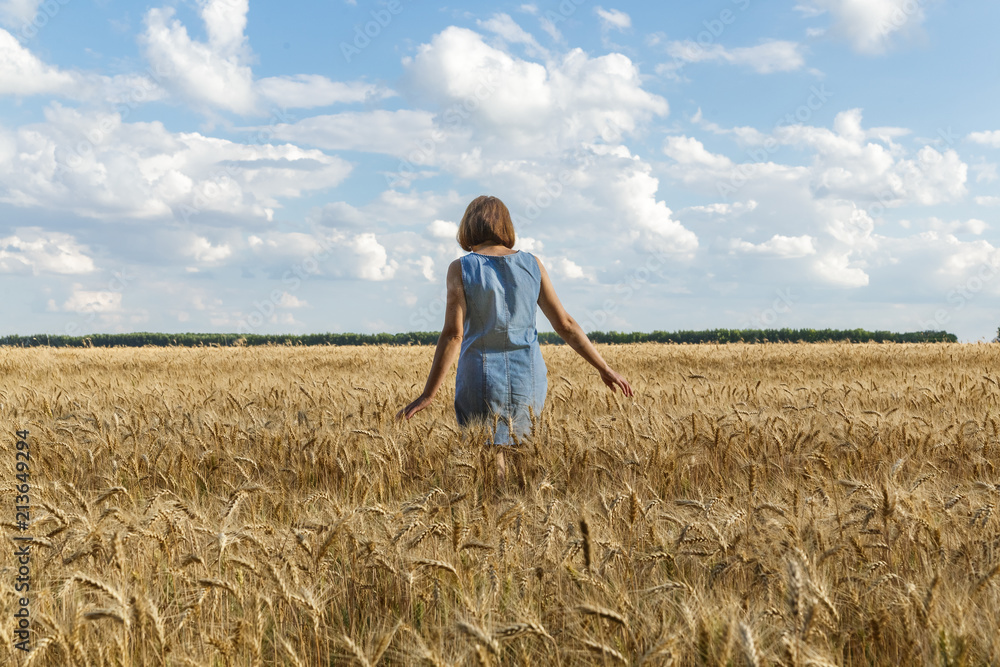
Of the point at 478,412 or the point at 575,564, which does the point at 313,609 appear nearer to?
the point at 575,564

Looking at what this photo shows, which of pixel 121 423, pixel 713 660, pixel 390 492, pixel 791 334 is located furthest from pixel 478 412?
pixel 791 334

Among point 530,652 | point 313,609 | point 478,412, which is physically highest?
point 478,412

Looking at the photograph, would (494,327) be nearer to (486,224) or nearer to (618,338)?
(486,224)

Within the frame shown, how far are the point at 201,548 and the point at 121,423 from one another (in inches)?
112

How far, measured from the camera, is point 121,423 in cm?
481

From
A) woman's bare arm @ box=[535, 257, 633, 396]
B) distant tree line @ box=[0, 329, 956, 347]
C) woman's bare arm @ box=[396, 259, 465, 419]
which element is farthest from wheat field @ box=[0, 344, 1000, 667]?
distant tree line @ box=[0, 329, 956, 347]

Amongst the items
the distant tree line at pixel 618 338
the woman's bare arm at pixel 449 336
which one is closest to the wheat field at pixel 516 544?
the woman's bare arm at pixel 449 336

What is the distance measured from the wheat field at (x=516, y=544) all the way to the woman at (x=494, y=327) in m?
0.22

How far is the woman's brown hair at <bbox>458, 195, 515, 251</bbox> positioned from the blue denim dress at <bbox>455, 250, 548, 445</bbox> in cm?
15

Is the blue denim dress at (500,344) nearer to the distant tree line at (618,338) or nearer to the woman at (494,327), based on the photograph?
the woman at (494,327)

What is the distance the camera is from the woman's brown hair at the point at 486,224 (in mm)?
3793

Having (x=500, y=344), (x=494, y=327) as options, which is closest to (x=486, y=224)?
(x=494, y=327)

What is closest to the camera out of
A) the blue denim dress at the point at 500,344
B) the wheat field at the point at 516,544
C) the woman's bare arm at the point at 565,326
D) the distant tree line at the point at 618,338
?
the wheat field at the point at 516,544

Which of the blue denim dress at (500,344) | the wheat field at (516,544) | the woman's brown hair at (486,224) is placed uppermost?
the woman's brown hair at (486,224)
